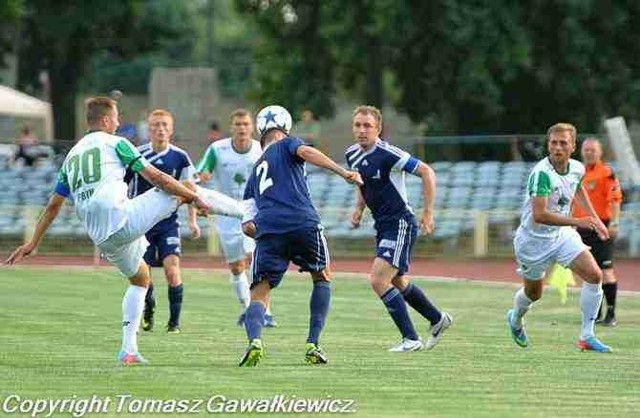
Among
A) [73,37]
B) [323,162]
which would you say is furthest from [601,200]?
[73,37]

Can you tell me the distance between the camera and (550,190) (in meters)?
14.2

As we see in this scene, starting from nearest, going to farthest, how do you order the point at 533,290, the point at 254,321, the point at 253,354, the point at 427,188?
1. the point at 253,354
2. the point at 254,321
3. the point at 427,188
4. the point at 533,290

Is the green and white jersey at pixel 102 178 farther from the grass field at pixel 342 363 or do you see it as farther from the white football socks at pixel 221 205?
the grass field at pixel 342 363

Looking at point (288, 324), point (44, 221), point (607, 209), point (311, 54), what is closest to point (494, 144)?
point (311, 54)

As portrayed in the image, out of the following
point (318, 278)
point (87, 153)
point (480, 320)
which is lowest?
point (480, 320)

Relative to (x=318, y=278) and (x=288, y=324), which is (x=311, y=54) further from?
(x=318, y=278)

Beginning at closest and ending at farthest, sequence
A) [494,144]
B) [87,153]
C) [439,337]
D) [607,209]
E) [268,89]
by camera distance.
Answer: [87,153] → [439,337] → [607,209] → [494,144] → [268,89]

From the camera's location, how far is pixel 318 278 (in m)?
13.0

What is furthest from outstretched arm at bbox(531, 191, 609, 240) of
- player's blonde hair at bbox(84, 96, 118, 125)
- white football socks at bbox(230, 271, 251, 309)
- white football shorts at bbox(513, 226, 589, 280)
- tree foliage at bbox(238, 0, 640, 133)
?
tree foliage at bbox(238, 0, 640, 133)

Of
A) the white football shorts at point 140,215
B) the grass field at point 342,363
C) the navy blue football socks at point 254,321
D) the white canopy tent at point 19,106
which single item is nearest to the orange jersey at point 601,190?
the grass field at point 342,363

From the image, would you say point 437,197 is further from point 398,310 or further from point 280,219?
point 280,219

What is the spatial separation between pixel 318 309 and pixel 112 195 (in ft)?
5.70

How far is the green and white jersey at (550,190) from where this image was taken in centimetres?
1413

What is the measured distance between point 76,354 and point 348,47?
24440 mm
